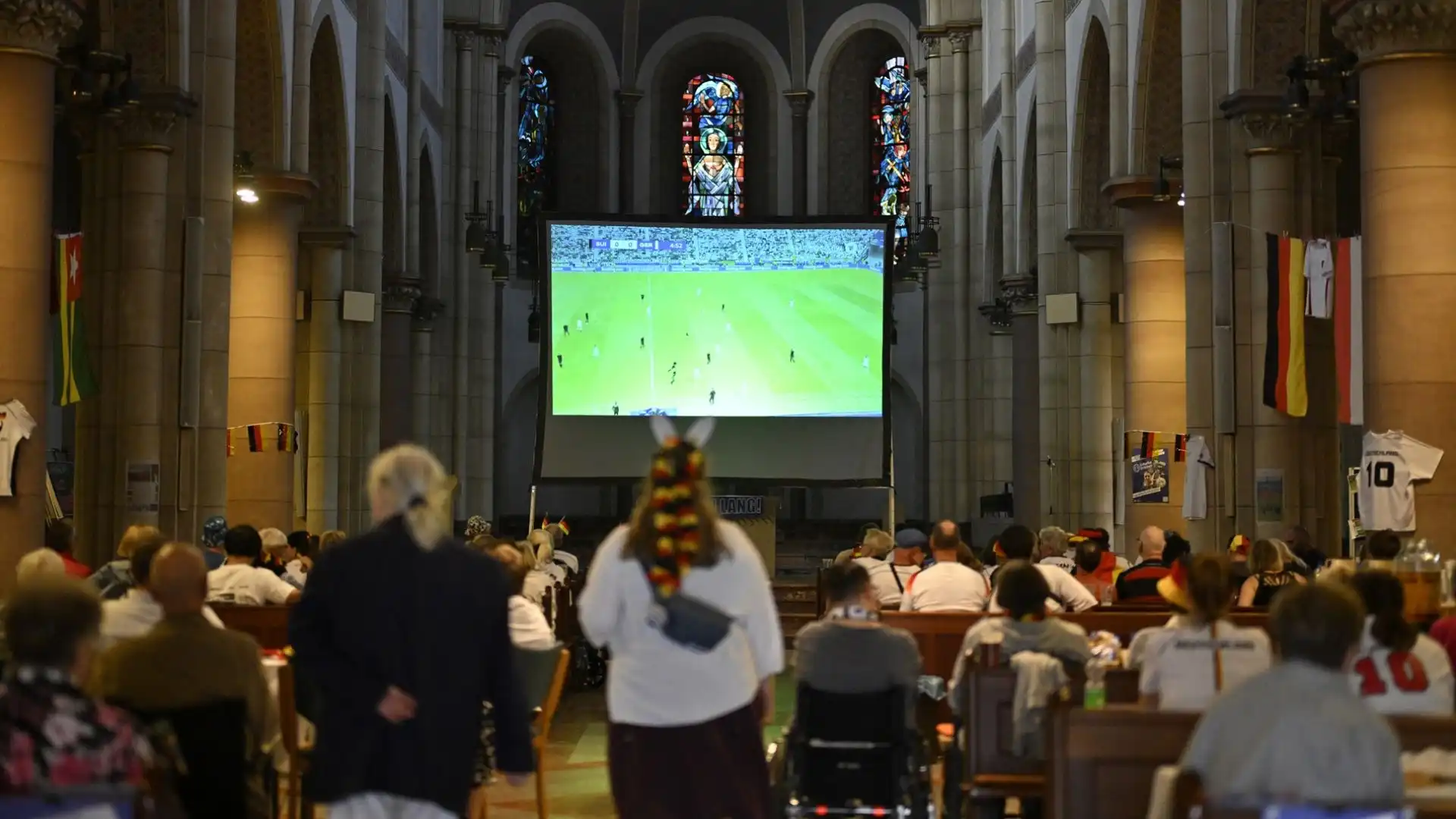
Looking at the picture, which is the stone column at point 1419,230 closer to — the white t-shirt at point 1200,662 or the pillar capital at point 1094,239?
the white t-shirt at point 1200,662

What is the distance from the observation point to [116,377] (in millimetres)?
17688

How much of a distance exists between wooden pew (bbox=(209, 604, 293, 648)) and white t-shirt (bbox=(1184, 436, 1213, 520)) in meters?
9.17

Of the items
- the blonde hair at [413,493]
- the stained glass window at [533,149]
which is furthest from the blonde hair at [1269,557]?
the stained glass window at [533,149]

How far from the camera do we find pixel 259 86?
21531mm

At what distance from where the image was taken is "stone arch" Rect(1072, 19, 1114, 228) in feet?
80.5

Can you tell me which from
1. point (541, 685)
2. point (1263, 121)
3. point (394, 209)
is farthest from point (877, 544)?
point (394, 209)

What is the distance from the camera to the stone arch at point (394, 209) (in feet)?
97.6

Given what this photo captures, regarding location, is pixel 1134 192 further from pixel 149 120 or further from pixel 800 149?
pixel 800 149

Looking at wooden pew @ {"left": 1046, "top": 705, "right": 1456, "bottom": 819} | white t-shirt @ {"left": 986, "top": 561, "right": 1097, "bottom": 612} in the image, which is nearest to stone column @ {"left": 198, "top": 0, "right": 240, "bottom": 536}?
white t-shirt @ {"left": 986, "top": 561, "right": 1097, "bottom": 612}

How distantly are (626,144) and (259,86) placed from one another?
20.6 meters

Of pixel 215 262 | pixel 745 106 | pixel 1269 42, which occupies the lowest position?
pixel 215 262

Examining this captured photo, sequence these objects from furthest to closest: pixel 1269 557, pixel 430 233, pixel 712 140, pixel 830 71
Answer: pixel 712 140
pixel 830 71
pixel 430 233
pixel 1269 557

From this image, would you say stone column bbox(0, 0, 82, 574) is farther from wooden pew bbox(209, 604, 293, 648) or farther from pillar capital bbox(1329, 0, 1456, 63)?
pillar capital bbox(1329, 0, 1456, 63)

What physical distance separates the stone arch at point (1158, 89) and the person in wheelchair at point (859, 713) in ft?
47.4
